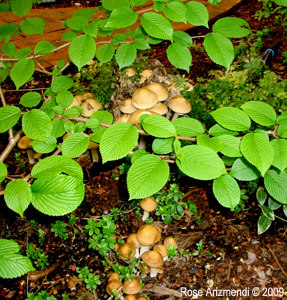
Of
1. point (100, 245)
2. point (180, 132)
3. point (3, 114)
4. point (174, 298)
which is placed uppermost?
point (3, 114)

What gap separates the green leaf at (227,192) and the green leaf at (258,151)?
23 centimetres

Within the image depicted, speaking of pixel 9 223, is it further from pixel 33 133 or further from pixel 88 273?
pixel 33 133

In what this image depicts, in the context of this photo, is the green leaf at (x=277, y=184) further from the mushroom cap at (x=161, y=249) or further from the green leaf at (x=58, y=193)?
the mushroom cap at (x=161, y=249)

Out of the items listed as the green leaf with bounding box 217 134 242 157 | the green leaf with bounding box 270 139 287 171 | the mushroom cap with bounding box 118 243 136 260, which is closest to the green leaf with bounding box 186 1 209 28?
the green leaf with bounding box 217 134 242 157

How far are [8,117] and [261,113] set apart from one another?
1.42m

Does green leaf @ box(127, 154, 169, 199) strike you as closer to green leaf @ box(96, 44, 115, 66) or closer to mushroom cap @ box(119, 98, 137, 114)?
green leaf @ box(96, 44, 115, 66)

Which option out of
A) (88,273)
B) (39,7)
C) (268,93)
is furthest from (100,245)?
(39,7)

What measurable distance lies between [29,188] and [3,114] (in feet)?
1.91

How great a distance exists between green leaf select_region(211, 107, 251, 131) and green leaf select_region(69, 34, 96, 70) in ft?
2.71

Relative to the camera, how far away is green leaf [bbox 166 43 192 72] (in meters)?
1.86

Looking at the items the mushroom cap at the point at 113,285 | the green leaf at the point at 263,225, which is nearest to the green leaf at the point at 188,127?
the green leaf at the point at 263,225

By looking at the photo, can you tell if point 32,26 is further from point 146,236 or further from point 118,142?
point 146,236

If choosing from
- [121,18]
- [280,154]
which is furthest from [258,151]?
[121,18]

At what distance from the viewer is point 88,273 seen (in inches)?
107
